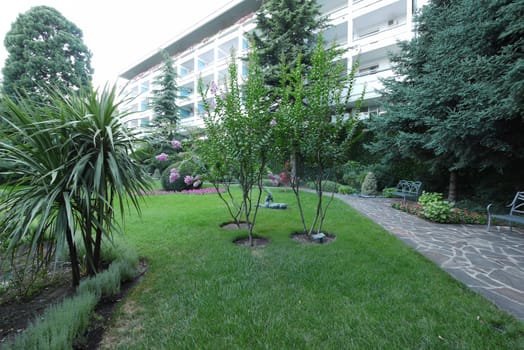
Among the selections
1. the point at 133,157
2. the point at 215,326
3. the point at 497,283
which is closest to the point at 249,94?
the point at 133,157

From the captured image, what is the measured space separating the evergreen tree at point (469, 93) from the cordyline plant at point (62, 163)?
6.46m

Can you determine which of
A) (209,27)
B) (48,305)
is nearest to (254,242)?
(48,305)

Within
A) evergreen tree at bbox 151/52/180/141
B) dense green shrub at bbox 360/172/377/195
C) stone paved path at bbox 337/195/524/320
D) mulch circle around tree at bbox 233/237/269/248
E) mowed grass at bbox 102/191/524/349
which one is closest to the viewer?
mowed grass at bbox 102/191/524/349

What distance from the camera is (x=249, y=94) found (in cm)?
352

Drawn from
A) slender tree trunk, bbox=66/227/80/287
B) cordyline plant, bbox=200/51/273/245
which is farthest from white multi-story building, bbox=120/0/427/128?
slender tree trunk, bbox=66/227/80/287

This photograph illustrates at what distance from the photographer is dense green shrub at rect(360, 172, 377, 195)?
33.3 ft

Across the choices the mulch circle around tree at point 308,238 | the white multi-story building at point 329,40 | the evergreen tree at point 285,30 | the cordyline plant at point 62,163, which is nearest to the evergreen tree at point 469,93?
the white multi-story building at point 329,40

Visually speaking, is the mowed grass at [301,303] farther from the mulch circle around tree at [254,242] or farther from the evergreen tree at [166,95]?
the evergreen tree at [166,95]

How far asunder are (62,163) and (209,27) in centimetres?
2698

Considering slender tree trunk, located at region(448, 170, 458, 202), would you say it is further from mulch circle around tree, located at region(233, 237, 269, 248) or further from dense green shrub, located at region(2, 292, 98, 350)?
dense green shrub, located at region(2, 292, 98, 350)

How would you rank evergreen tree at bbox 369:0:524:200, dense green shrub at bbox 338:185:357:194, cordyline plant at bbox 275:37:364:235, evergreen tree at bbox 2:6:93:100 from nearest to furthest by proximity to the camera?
cordyline plant at bbox 275:37:364:235, evergreen tree at bbox 369:0:524:200, dense green shrub at bbox 338:185:357:194, evergreen tree at bbox 2:6:93:100

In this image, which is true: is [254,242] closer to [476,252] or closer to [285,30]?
[476,252]

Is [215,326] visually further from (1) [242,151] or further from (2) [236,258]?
(1) [242,151]

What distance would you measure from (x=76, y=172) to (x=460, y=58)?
9.02 meters
